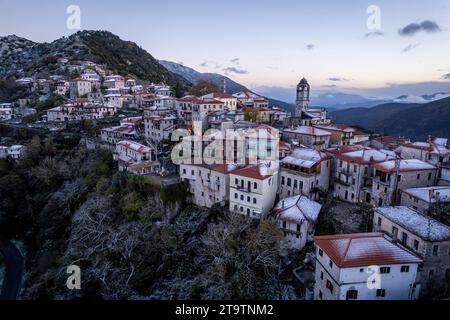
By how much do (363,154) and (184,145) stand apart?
21.4 meters

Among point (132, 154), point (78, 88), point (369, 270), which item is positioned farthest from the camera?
point (78, 88)

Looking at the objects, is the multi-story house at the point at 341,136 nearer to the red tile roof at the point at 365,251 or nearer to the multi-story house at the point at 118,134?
the red tile roof at the point at 365,251

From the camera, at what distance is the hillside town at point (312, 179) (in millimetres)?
19453

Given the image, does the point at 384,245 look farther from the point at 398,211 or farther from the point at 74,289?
the point at 74,289

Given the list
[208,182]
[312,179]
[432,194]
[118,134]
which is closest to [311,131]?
[312,179]

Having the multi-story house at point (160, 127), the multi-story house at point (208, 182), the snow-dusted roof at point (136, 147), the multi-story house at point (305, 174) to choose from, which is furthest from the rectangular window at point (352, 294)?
the multi-story house at point (160, 127)

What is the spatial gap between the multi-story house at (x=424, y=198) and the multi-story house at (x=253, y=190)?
12.0m

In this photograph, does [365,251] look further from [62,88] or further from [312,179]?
[62,88]

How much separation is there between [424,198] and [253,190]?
1450cm

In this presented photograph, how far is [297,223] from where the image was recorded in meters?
26.2

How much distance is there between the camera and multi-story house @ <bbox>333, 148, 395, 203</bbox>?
31.0 meters

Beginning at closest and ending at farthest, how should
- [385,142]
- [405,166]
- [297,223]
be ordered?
1. [297,223]
2. [405,166]
3. [385,142]

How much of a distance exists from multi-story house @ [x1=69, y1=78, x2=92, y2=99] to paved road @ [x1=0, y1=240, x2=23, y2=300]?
47.1m

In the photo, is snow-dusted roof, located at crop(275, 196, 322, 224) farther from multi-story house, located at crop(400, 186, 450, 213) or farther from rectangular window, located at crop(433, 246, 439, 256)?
rectangular window, located at crop(433, 246, 439, 256)
